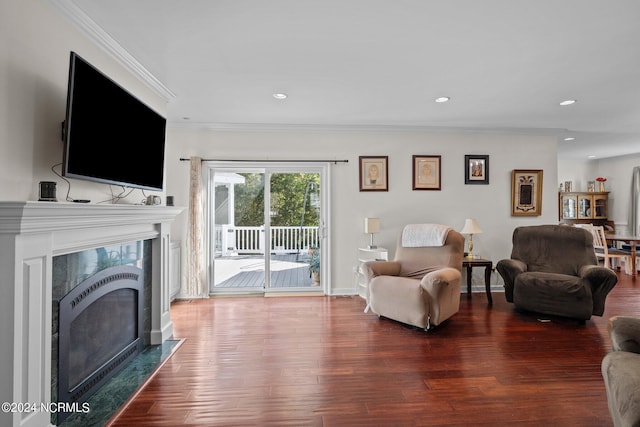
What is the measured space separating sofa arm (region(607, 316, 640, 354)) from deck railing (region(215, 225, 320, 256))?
3365 mm

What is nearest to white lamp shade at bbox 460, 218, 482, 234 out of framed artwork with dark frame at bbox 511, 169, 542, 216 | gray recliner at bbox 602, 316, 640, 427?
framed artwork with dark frame at bbox 511, 169, 542, 216

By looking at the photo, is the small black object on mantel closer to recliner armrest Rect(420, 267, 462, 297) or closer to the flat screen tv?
the flat screen tv

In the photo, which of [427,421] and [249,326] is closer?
[427,421]

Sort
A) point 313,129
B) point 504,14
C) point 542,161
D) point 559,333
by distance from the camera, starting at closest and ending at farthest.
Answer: point 504,14, point 559,333, point 313,129, point 542,161

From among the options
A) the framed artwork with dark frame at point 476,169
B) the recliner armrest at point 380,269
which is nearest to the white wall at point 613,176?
the framed artwork with dark frame at point 476,169

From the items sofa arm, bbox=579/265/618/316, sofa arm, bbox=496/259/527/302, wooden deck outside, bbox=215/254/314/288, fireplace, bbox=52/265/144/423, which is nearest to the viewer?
fireplace, bbox=52/265/144/423

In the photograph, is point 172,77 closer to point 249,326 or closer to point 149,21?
point 149,21

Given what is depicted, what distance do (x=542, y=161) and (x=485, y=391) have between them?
401 cm

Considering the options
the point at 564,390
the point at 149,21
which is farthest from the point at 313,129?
the point at 564,390

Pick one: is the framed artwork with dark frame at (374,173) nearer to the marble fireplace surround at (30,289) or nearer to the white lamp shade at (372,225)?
the white lamp shade at (372,225)

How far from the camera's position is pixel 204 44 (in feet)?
7.48

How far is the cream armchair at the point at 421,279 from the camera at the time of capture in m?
3.05

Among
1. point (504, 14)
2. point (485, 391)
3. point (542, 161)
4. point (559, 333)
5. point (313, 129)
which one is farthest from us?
point (542, 161)

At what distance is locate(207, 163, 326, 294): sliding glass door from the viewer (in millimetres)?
4512
